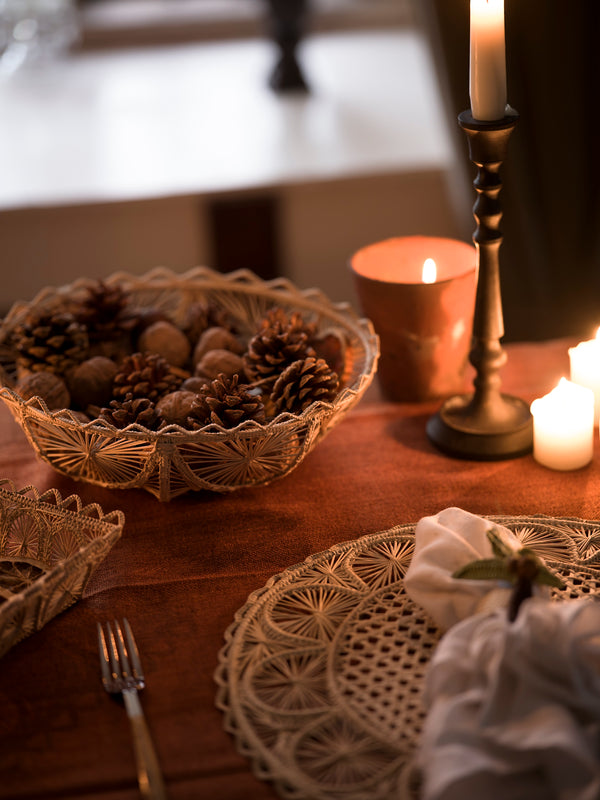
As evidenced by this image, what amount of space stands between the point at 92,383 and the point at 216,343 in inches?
4.8

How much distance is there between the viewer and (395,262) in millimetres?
927

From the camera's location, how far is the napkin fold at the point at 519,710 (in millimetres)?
417

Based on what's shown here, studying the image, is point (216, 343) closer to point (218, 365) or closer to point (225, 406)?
point (218, 365)

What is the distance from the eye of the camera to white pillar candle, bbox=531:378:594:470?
2.45ft

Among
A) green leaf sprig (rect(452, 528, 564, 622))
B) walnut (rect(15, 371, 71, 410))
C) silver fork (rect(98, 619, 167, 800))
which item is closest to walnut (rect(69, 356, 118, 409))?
walnut (rect(15, 371, 71, 410))

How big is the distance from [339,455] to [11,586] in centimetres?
31

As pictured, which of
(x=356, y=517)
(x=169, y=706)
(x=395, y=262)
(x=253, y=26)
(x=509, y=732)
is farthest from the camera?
(x=253, y=26)

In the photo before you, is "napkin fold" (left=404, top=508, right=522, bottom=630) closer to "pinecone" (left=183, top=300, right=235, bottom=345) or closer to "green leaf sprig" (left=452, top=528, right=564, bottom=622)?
"green leaf sprig" (left=452, top=528, right=564, bottom=622)

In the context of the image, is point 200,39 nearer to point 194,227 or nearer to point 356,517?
point 194,227

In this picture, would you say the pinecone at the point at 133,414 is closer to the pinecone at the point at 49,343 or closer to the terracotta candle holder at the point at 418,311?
the pinecone at the point at 49,343

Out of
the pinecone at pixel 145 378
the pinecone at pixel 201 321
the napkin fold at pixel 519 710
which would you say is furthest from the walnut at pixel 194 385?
the napkin fold at pixel 519 710

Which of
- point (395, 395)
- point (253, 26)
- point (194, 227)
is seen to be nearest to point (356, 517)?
point (395, 395)

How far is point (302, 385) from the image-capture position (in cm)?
71

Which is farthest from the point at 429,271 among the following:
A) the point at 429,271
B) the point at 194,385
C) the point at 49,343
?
the point at 49,343
